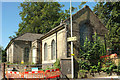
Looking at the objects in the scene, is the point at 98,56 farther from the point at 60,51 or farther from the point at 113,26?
the point at 113,26

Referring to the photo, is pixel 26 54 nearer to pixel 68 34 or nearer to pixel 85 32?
pixel 68 34

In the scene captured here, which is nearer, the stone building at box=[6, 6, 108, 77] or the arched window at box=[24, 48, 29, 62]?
the stone building at box=[6, 6, 108, 77]

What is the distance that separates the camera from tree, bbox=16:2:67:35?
45.2 meters

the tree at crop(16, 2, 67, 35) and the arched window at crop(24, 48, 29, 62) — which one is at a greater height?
the tree at crop(16, 2, 67, 35)

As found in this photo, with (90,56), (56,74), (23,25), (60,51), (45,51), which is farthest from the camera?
(23,25)

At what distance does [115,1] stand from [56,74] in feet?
47.1

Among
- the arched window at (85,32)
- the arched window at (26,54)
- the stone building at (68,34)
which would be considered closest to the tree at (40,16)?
the arched window at (26,54)

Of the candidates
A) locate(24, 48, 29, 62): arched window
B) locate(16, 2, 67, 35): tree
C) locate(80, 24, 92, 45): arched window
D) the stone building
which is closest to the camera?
the stone building

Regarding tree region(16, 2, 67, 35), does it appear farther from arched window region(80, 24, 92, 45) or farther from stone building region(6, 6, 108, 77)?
arched window region(80, 24, 92, 45)

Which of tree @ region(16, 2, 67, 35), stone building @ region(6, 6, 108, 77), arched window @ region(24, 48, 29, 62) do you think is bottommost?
arched window @ region(24, 48, 29, 62)

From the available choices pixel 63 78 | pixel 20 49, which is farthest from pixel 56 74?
pixel 20 49

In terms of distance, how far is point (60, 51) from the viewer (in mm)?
19297

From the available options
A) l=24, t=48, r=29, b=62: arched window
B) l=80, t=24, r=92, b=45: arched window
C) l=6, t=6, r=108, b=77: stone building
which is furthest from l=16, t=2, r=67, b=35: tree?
l=80, t=24, r=92, b=45: arched window

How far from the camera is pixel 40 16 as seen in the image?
46.2m
